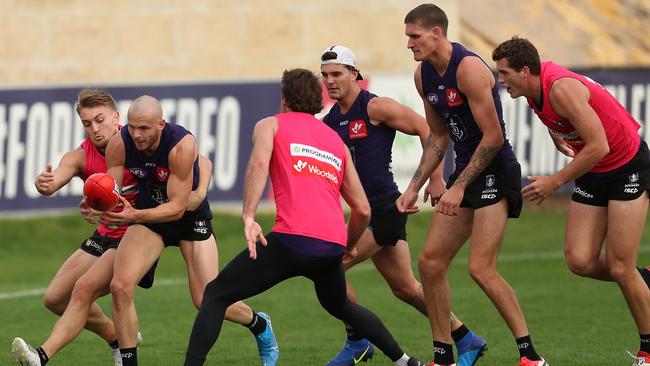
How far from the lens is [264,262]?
8977 millimetres

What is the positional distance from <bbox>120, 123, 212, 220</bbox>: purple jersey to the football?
0.34m

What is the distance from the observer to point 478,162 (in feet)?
32.2

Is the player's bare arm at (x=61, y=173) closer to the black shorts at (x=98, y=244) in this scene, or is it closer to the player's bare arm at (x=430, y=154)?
the black shorts at (x=98, y=244)

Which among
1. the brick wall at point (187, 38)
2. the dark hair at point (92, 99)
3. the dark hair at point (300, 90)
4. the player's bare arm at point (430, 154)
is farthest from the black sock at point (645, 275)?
the brick wall at point (187, 38)

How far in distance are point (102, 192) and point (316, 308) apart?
19.2ft

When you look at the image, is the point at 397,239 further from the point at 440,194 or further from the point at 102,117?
the point at 102,117

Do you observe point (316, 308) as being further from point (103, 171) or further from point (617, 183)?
point (617, 183)

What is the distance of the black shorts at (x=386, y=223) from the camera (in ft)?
36.2

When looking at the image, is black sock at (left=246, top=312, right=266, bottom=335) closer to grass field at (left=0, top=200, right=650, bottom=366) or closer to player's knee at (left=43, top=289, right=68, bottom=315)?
grass field at (left=0, top=200, right=650, bottom=366)

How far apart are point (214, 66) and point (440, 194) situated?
13.3 metres

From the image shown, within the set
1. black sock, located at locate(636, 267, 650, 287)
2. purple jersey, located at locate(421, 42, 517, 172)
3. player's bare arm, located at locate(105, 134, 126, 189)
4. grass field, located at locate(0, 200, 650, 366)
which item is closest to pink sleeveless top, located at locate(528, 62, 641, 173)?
purple jersey, located at locate(421, 42, 517, 172)

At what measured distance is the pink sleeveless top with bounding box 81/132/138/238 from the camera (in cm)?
1034

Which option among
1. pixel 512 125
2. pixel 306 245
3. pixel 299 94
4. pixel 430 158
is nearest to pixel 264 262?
pixel 306 245

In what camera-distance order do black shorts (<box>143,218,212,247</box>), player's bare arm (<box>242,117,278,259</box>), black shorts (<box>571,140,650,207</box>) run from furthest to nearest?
black shorts (<box>571,140,650,207</box>) < black shorts (<box>143,218,212,247</box>) < player's bare arm (<box>242,117,278,259</box>)
